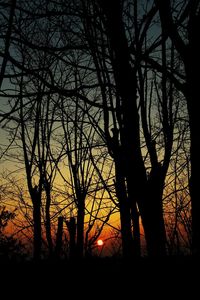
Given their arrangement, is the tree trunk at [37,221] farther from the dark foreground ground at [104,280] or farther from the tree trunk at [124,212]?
the dark foreground ground at [104,280]

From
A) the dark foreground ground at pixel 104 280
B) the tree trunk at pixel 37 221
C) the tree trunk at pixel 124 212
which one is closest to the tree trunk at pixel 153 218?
the dark foreground ground at pixel 104 280

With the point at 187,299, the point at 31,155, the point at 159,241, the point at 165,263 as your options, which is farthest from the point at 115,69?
the point at 31,155

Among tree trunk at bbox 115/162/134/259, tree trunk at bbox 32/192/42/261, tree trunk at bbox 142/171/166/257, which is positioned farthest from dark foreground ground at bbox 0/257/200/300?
tree trunk at bbox 32/192/42/261

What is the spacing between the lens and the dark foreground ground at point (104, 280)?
8.39ft

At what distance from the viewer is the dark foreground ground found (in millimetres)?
2559

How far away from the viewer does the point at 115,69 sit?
5324mm

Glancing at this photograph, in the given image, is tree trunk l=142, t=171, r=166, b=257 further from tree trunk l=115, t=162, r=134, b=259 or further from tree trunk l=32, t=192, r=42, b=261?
tree trunk l=32, t=192, r=42, b=261

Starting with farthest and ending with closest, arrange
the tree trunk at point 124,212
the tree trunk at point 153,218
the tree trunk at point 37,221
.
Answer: the tree trunk at point 37,221 → the tree trunk at point 124,212 → the tree trunk at point 153,218

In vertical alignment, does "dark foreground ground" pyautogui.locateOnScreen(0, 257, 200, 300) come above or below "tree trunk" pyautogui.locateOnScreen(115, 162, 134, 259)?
below

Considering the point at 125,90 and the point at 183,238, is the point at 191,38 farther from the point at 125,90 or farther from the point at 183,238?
the point at 183,238

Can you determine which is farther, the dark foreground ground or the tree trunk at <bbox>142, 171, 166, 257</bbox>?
the tree trunk at <bbox>142, 171, 166, 257</bbox>

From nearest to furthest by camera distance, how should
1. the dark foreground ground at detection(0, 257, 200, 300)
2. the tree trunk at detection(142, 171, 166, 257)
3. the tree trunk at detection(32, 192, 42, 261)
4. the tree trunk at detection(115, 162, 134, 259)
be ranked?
the dark foreground ground at detection(0, 257, 200, 300)
the tree trunk at detection(142, 171, 166, 257)
the tree trunk at detection(115, 162, 134, 259)
the tree trunk at detection(32, 192, 42, 261)

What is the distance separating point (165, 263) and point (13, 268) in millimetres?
1225

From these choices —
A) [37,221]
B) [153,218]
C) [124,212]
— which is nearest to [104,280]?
[153,218]
